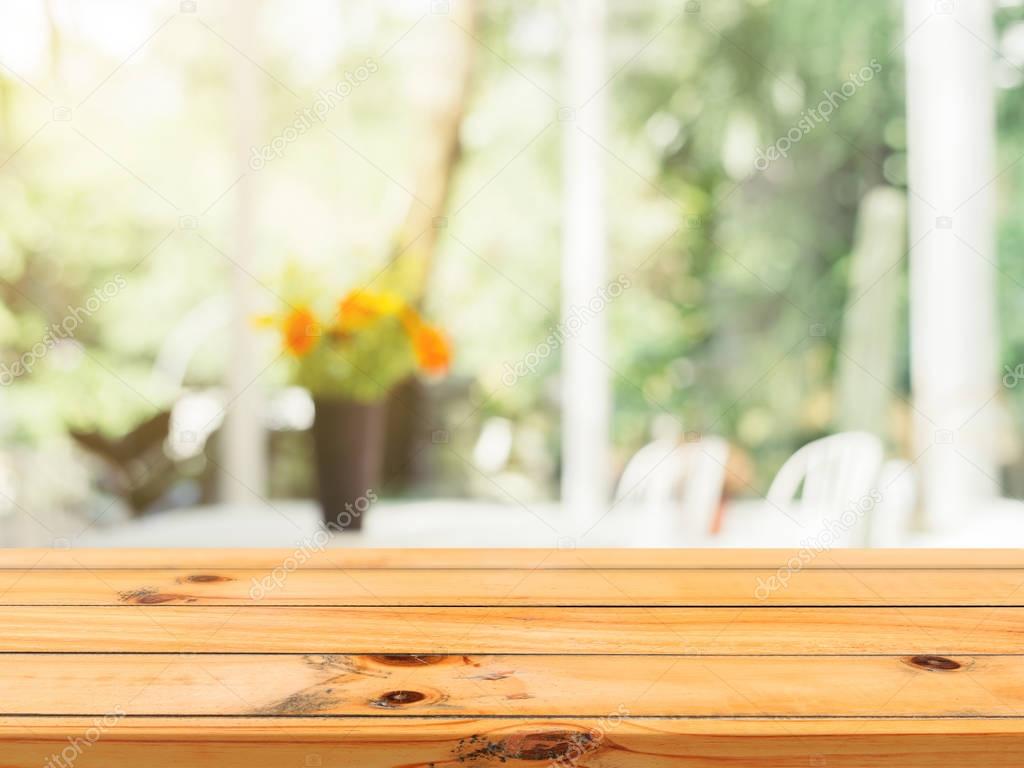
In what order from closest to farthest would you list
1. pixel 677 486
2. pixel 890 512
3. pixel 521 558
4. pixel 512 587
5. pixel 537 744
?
pixel 537 744 → pixel 512 587 → pixel 521 558 → pixel 890 512 → pixel 677 486

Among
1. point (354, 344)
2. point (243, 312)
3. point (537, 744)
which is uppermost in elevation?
point (243, 312)

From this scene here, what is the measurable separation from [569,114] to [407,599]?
264 cm

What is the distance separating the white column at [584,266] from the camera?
3152 millimetres

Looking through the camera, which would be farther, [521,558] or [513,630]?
[521,558]

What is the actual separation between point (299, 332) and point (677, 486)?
191 cm

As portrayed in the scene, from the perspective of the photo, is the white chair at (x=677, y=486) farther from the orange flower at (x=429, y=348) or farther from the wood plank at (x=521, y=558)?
the wood plank at (x=521, y=558)

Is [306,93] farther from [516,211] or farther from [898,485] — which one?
[898,485]

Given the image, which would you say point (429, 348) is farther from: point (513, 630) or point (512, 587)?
point (513, 630)

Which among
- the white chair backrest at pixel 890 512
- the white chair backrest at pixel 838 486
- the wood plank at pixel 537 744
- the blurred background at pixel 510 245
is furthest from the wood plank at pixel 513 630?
the blurred background at pixel 510 245

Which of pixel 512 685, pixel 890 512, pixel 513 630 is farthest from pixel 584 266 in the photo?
pixel 512 685

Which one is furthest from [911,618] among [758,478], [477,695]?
[758,478]

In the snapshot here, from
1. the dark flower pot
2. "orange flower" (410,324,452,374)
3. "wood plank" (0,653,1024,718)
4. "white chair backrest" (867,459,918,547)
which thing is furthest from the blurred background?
"wood plank" (0,653,1024,718)

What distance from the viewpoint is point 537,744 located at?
0.48 metres

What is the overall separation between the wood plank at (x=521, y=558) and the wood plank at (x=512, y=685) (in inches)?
9.4
